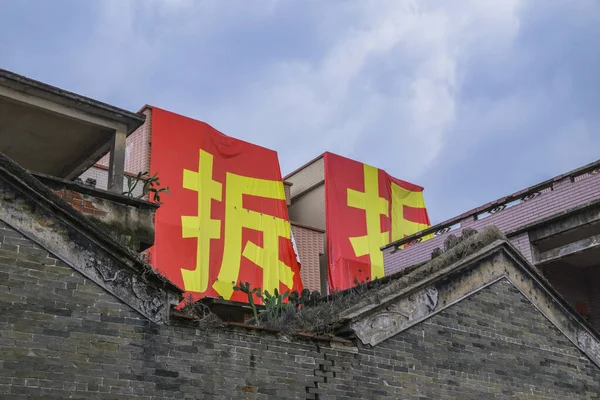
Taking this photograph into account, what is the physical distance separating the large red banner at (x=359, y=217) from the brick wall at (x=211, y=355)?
45.5ft

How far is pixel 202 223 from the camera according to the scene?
73.4 ft

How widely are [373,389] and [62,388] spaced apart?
13.3 ft

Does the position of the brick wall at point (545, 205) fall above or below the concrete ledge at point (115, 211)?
above

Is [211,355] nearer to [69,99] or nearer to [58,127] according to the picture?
[69,99]

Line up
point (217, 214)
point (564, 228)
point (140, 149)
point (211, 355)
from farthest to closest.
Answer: point (217, 214)
point (140, 149)
point (564, 228)
point (211, 355)

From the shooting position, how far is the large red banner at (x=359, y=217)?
2627cm

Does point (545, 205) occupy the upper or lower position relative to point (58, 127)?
lower

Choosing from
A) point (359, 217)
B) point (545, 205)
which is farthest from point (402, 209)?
point (545, 205)

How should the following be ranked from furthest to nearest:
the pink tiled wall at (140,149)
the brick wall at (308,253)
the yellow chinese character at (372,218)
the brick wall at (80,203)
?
the yellow chinese character at (372,218), the brick wall at (308,253), the pink tiled wall at (140,149), the brick wall at (80,203)

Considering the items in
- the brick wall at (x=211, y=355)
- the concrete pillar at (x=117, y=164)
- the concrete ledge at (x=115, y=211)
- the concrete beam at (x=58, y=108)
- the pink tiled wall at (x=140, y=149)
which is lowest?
the brick wall at (x=211, y=355)

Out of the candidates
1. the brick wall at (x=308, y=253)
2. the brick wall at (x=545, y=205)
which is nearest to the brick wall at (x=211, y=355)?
the brick wall at (x=545, y=205)

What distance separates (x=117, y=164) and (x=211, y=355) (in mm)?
4712

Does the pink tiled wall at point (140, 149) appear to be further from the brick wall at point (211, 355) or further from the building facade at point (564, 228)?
the brick wall at point (211, 355)

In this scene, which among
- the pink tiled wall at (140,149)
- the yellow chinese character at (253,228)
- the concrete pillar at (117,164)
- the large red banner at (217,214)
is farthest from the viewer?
the yellow chinese character at (253,228)
